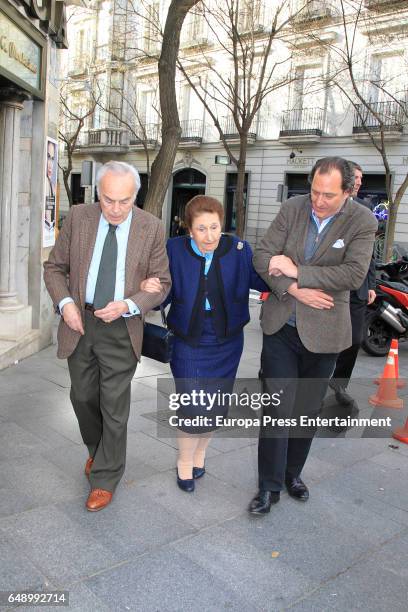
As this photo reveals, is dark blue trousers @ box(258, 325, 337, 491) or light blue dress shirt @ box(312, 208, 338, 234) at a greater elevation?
light blue dress shirt @ box(312, 208, 338, 234)

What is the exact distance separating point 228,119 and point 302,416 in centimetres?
2444

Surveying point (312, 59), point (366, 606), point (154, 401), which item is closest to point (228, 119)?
point (312, 59)

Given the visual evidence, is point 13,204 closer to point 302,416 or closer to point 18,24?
point 18,24

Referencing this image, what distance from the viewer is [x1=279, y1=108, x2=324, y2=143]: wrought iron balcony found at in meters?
23.1

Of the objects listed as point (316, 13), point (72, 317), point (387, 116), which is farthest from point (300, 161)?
point (72, 317)

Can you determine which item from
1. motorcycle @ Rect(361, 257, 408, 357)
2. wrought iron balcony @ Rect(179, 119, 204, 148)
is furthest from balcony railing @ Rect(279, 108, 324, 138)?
motorcycle @ Rect(361, 257, 408, 357)

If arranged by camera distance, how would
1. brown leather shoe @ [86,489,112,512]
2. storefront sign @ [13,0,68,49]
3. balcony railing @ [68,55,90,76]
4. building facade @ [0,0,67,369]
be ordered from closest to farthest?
brown leather shoe @ [86,489,112,512] → storefront sign @ [13,0,68,49] → building facade @ [0,0,67,369] → balcony railing @ [68,55,90,76]

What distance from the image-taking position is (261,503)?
127 inches

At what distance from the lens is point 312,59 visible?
72.5 feet

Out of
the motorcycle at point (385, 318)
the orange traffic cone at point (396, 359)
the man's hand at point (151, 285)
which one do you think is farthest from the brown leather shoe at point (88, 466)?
the motorcycle at point (385, 318)

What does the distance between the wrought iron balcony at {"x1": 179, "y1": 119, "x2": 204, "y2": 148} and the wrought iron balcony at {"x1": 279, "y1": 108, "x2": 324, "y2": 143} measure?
4690 mm

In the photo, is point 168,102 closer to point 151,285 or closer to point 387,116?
point 151,285

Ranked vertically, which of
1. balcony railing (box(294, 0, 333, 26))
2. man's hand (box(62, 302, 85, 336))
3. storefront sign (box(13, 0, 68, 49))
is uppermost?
balcony railing (box(294, 0, 333, 26))

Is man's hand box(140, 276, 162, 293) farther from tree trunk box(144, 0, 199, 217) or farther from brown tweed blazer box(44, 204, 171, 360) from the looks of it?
tree trunk box(144, 0, 199, 217)
